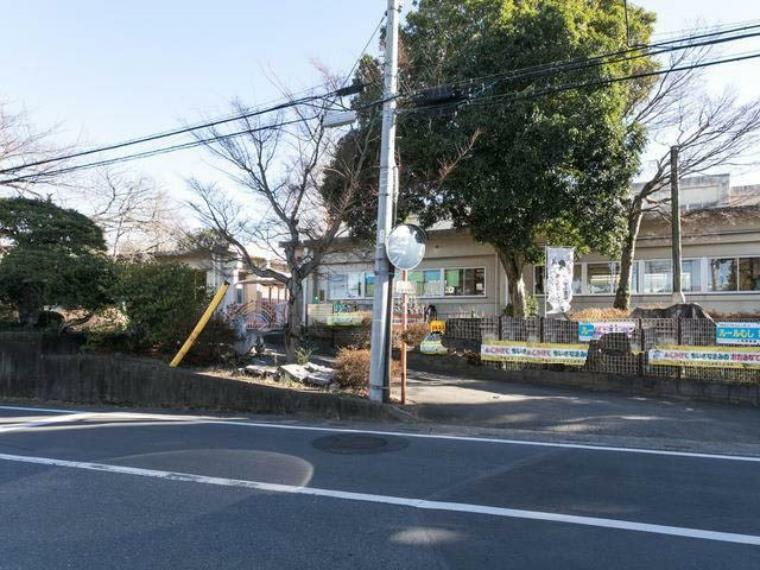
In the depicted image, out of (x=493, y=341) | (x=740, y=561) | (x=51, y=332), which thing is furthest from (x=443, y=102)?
(x=51, y=332)

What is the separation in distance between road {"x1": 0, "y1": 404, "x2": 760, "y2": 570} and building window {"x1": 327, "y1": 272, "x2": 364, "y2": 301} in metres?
20.8

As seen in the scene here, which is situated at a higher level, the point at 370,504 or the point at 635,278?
the point at 635,278

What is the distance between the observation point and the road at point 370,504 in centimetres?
453

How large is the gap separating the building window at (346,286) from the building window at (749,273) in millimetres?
15939

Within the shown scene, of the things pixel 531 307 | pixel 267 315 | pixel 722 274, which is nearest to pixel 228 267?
pixel 267 315

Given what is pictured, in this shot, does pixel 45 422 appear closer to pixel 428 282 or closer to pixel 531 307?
pixel 531 307

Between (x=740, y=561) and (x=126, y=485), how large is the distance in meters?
5.73

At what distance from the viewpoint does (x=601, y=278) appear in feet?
82.1

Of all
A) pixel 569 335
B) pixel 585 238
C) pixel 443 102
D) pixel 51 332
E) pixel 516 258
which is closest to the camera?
pixel 443 102

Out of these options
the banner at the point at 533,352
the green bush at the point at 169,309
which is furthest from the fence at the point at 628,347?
the green bush at the point at 169,309

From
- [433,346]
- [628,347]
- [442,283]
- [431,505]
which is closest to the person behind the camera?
[431,505]

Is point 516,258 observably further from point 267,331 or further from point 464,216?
point 267,331

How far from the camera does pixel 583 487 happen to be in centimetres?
632

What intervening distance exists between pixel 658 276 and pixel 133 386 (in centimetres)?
1947
